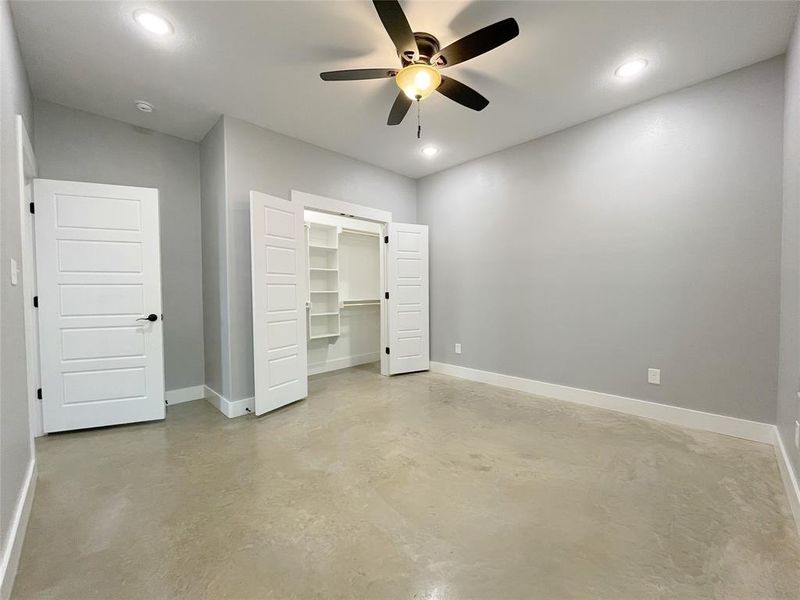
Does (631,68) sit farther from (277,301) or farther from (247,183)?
(277,301)

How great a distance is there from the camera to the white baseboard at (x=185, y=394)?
3564 millimetres

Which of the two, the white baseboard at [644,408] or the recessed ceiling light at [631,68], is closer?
the recessed ceiling light at [631,68]

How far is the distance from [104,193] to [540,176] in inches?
171

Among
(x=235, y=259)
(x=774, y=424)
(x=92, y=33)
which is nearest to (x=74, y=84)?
(x=92, y=33)

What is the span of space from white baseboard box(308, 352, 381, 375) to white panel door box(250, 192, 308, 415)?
1.35 metres

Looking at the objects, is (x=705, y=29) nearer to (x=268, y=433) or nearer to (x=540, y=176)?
(x=540, y=176)

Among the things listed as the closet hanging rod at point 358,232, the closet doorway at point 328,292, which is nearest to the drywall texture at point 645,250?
the closet doorway at point 328,292

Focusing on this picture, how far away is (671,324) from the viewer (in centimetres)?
291

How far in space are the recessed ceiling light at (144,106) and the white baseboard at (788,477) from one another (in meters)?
5.34

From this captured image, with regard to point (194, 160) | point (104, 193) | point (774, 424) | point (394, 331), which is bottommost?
point (774, 424)

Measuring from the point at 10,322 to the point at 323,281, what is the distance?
12.2ft

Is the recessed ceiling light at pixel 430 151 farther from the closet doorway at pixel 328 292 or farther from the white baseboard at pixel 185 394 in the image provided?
the white baseboard at pixel 185 394

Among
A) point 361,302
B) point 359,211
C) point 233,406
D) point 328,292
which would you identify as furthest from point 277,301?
point 361,302

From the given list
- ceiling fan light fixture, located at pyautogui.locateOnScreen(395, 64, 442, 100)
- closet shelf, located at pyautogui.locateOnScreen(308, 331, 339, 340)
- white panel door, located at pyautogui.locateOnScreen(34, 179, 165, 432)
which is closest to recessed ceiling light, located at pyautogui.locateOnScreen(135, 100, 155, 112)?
white panel door, located at pyautogui.locateOnScreen(34, 179, 165, 432)
